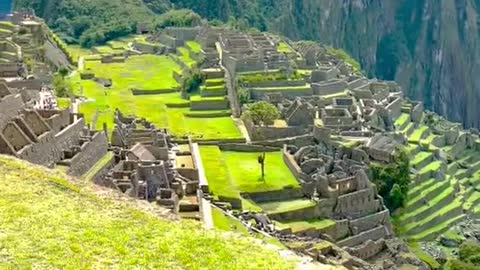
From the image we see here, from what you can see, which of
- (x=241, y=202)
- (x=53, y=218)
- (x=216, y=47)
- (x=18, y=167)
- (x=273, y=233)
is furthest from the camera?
(x=216, y=47)

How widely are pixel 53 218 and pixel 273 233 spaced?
1639cm

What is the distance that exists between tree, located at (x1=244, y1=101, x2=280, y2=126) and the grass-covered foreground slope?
95.7 feet

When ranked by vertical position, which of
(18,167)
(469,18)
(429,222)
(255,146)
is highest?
(18,167)

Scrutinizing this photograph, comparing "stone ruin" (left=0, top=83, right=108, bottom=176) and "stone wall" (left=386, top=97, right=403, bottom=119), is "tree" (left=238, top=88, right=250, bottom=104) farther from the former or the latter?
"stone ruin" (left=0, top=83, right=108, bottom=176)

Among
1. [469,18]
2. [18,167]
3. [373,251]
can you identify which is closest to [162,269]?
[18,167]

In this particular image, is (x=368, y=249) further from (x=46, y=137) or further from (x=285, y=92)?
(x=285, y=92)

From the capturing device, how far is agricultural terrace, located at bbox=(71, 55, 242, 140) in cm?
4891

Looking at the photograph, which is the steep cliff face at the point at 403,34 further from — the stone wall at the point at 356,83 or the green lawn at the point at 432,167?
the green lawn at the point at 432,167

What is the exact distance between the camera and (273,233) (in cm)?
3306

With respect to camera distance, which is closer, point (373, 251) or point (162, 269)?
point (162, 269)

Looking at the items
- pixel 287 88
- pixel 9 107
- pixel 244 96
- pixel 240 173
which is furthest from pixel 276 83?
pixel 9 107

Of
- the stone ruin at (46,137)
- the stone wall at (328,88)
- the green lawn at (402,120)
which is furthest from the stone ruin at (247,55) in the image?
the stone ruin at (46,137)

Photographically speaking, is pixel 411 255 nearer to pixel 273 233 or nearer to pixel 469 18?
pixel 273 233

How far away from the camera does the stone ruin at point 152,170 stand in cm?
2875
